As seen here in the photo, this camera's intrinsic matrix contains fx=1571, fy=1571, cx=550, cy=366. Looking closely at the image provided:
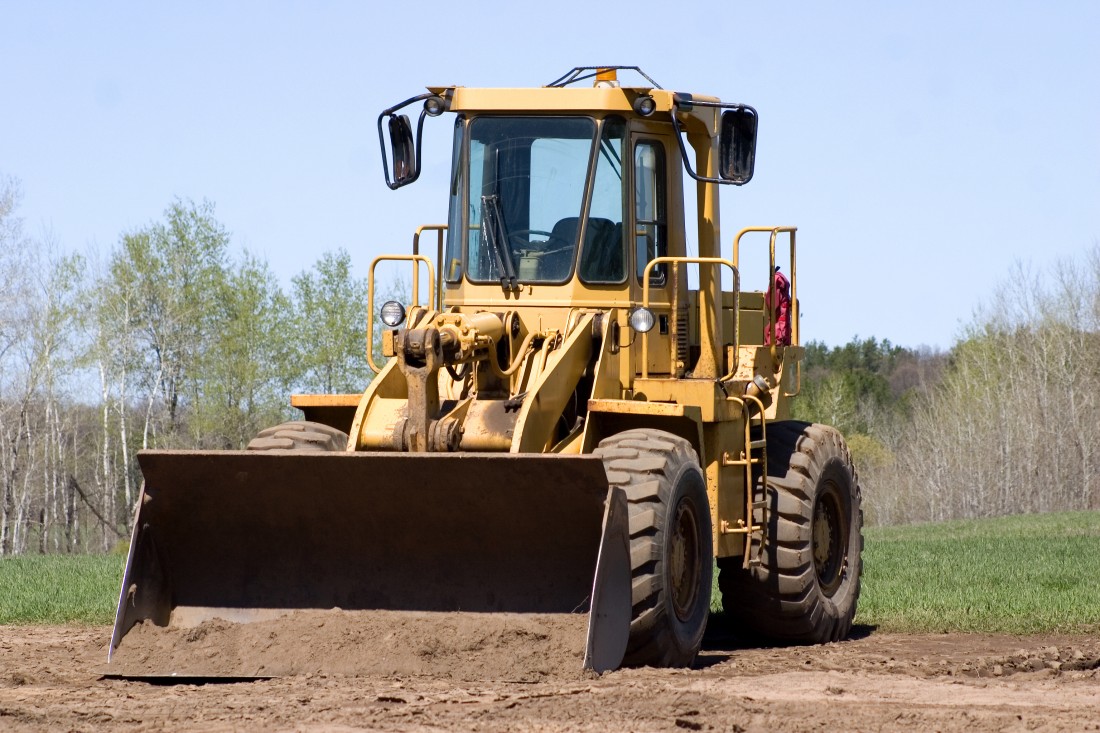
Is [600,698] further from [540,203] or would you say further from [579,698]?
[540,203]

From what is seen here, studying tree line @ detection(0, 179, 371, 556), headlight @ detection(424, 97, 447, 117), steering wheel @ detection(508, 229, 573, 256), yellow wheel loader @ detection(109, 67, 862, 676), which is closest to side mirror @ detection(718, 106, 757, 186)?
yellow wheel loader @ detection(109, 67, 862, 676)

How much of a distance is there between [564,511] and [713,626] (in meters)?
3.81

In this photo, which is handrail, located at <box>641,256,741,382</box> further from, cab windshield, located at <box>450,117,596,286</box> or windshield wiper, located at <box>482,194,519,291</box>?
windshield wiper, located at <box>482,194,519,291</box>

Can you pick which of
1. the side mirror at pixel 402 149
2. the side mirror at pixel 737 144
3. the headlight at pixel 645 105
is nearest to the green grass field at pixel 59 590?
the side mirror at pixel 402 149

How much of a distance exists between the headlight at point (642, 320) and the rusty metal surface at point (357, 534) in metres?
1.49

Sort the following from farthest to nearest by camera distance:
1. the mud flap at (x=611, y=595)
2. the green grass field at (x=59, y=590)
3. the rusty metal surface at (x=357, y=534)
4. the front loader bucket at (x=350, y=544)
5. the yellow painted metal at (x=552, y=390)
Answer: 1. the green grass field at (x=59, y=590)
2. the yellow painted metal at (x=552, y=390)
3. the rusty metal surface at (x=357, y=534)
4. the front loader bucket at (x=350, y=544)
5. the mud flap at (x=611, y=595)

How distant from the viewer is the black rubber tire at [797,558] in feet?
34.7

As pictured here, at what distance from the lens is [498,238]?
32.4 feet

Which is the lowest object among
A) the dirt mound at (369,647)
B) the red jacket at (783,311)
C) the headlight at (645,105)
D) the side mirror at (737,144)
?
the dirt mound at (369,647)

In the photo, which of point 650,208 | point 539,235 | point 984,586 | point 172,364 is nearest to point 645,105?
point 650,208

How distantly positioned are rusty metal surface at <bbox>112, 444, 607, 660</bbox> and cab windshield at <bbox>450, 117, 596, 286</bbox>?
5.89 feet

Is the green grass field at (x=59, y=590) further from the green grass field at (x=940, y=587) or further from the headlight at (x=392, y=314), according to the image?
the headlight at (x=392, y=314)

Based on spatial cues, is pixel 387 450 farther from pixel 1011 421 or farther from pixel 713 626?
pixel 1011 421

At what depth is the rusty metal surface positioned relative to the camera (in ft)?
27.6
